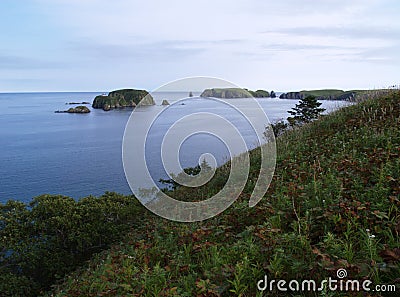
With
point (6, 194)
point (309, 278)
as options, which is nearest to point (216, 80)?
point (309, 278)

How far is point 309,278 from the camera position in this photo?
300 cm

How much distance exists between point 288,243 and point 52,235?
Result: 11396mm

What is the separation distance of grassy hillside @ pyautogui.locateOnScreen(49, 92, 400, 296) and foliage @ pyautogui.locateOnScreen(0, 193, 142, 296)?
6.92 m

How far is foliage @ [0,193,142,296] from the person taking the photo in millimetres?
10953

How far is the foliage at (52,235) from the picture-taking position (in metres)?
11.0

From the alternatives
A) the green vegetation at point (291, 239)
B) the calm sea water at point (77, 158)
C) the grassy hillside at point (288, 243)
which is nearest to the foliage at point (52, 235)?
the calm sea water at point (77, 158)

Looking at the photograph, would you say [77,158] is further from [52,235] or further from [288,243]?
[288,243]

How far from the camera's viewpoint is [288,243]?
355cm

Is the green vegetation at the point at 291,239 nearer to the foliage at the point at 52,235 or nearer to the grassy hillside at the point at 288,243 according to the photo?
the grassy hillside at the point at 288,243

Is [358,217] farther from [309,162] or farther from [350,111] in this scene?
[350,111]

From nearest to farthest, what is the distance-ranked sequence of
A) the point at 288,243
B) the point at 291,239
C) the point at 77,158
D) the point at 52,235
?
1. the point at 291,239
2. the point at 288,243
3. the point at 52,235
4. the point at 77,158

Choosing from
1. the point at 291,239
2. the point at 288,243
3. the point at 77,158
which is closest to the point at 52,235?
the point at 288,243

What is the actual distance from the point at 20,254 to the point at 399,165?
11882 millimetres

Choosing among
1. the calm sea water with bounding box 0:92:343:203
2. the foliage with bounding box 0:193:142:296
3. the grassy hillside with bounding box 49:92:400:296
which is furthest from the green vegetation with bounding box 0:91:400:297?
the foliage with bounding box 0:193:142:296
